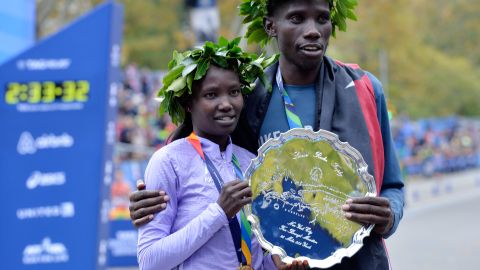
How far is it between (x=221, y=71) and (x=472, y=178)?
27.1m

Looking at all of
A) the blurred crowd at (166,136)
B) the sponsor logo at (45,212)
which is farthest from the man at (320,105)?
the blurred crowd at (166,136)

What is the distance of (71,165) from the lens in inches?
249

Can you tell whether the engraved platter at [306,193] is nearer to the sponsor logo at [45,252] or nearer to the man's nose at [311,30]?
the man's nose at [311,30]

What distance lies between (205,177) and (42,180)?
132 inches

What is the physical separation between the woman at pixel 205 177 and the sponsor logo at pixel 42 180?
310 centimetres

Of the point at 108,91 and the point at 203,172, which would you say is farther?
the point at 108,91

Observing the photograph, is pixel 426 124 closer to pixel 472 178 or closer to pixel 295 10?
pixel 472 178

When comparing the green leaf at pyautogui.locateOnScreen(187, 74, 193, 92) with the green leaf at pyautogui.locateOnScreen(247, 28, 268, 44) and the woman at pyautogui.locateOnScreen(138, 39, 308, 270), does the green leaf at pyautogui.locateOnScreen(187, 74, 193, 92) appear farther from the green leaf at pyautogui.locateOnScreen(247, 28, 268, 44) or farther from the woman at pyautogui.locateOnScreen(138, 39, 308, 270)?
the green leaf at pyautogui.locateOnScreen(247, 28, 268, 44)

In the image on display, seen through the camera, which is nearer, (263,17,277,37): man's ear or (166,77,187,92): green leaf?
(166,77,187,92): green leaf

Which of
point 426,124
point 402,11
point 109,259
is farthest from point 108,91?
point 402,11

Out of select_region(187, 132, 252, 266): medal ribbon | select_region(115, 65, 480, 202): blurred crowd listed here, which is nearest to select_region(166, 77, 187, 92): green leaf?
select_region(187, 132, 252, 266): medal ribbon

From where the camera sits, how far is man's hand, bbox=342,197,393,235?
2.97m

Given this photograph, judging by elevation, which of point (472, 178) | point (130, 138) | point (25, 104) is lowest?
point (472, 178)

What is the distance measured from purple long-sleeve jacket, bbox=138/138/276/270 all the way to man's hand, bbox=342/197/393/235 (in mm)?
395
